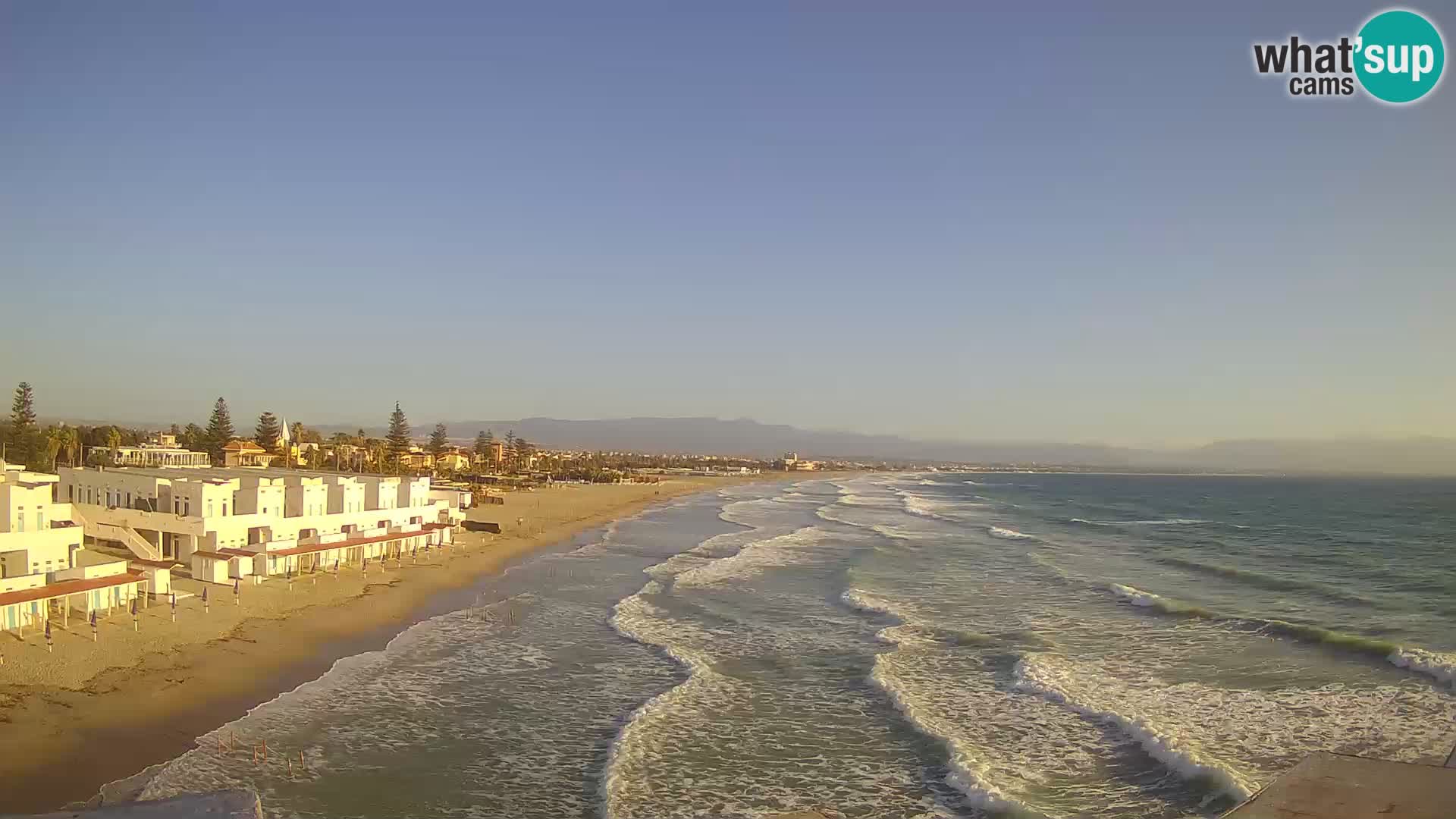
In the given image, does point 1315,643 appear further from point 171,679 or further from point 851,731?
point 171,679

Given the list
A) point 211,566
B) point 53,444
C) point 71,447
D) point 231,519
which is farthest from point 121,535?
point 71,447

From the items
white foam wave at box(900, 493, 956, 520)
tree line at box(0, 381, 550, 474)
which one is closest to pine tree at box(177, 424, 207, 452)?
tree line at box(0, 381, 550, 474)

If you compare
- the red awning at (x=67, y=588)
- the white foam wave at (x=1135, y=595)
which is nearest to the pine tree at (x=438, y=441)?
the red awning at (x=67, y=588)

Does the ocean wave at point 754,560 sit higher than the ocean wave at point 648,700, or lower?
lower

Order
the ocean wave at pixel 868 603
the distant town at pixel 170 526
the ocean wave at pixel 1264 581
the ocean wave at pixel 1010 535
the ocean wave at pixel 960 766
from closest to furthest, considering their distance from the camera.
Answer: the ocean wave at pixel 960 766
the distant town at pixel 170 526
the ocean wave at pixel 868 603
the ocean wave at pixel 1264 581
the ocean wave at pixel 1010 535

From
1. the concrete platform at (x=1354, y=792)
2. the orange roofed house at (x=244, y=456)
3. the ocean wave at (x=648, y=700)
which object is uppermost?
the orange roofed house at (x=244, y=456)

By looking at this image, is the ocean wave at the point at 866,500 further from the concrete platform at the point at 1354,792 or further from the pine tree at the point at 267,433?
the concrete platform at the point at 1354,792

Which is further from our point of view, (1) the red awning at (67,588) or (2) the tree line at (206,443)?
(2) the tree line at (206,443)
